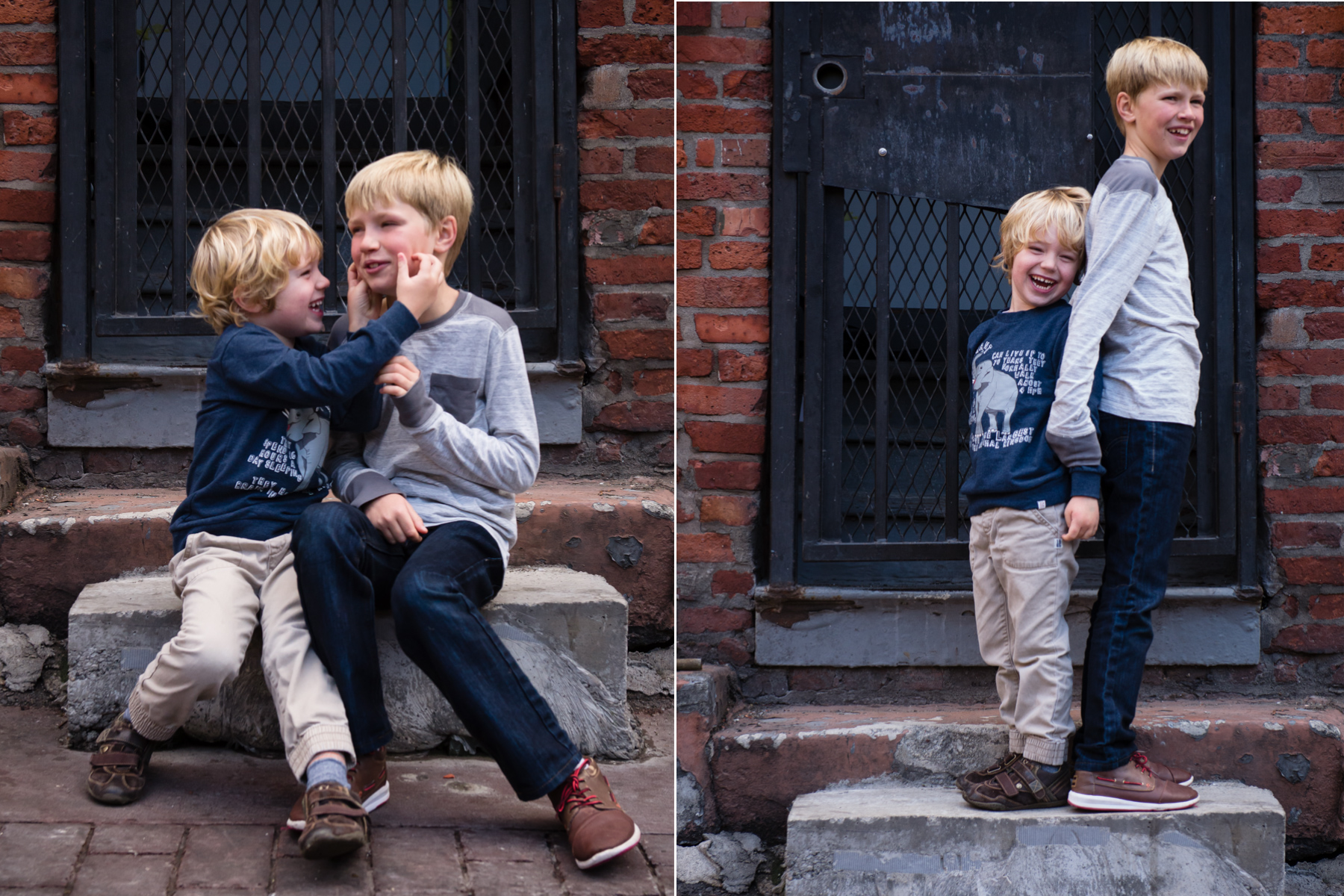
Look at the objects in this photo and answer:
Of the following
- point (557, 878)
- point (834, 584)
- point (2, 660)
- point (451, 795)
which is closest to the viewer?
point (557, 878)

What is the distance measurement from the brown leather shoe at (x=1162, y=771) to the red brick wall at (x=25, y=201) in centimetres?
301

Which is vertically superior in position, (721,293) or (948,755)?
(721,293)

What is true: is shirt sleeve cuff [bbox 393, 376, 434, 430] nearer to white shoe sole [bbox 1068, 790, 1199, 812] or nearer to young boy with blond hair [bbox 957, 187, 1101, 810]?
young boy with blond hair [bbox 957, 187, 1101, 810]

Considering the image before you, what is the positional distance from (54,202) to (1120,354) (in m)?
2.84

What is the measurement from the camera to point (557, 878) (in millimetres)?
2006

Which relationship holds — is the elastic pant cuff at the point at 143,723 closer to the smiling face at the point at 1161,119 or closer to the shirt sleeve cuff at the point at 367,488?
the shirt sleeve cuff at the point at 367,488

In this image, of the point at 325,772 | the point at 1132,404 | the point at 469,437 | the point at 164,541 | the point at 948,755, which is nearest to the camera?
the point at 325,772

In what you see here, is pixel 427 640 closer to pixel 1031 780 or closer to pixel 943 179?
pixel 1031 780

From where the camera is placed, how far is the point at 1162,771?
2605 mm

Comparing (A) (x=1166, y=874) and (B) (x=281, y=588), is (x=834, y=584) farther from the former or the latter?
(B) (x=281, y=588)

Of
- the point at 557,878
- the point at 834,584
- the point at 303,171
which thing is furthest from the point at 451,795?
the point at 303,171

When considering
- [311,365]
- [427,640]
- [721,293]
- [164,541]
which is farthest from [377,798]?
[721,293]

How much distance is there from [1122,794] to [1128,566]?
1.64 feet

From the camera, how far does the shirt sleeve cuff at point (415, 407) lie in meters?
2.25
